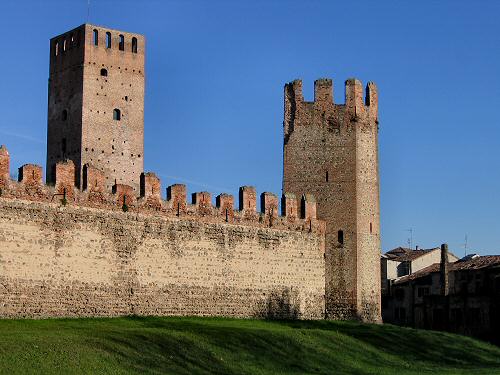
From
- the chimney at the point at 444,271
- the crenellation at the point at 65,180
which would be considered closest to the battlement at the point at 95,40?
the crenellation at the point at 65,180

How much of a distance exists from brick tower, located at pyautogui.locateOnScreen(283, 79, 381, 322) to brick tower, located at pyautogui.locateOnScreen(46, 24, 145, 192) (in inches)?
365

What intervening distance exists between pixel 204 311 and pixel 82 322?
5744 millimetres

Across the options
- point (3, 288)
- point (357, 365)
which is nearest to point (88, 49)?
point (3, 288)

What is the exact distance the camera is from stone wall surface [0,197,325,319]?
96.1 ft

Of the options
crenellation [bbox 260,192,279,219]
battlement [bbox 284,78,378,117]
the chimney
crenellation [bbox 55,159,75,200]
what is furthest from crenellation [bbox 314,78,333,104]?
the chimney

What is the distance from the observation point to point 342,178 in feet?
129

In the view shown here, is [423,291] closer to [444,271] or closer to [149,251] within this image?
[444,271]

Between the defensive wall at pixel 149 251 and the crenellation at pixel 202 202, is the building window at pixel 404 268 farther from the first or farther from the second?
the crenellation at pixel 202 202

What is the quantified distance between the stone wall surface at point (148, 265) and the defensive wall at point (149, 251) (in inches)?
1.3

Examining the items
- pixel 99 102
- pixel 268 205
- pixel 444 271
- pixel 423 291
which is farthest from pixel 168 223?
pixel 423 291

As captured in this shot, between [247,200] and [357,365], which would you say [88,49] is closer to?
[247,200]

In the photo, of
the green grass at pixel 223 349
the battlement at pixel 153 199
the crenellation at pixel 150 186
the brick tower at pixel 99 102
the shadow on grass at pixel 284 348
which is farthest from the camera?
the brick tower at pixel 99 102

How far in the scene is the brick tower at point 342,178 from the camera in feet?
127

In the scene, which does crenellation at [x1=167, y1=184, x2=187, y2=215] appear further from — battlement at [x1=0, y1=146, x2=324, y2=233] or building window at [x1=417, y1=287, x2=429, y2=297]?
building window at [x1=417, y1=287, x2=429, y2=297]
